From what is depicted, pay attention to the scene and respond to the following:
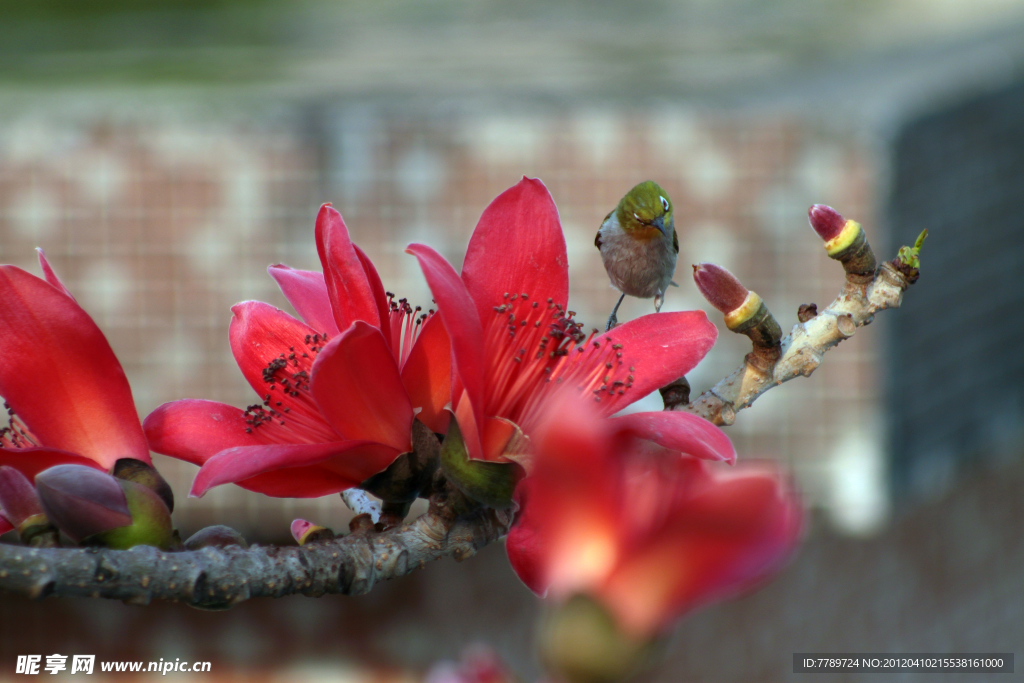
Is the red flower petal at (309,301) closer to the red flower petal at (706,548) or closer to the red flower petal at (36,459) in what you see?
the red flower petal at (36,459)

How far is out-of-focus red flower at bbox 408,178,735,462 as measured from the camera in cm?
55

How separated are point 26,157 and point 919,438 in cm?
223

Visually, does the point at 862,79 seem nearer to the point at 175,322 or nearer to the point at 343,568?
the point at 175,322

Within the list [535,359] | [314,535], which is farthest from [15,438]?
[535,359]

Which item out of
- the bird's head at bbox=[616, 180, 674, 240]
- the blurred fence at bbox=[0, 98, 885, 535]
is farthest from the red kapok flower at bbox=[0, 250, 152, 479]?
the blurred fence at bbox=[0, 98, 885, 535]

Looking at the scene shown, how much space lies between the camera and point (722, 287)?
1.78ft

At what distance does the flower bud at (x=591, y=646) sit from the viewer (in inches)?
13.5

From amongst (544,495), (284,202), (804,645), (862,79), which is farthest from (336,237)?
(804,645)

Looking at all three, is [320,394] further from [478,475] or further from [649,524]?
[649,524]

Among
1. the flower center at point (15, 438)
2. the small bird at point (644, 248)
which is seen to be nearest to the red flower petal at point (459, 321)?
the flower center at point (15, 438)

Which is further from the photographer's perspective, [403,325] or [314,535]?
[403,325]

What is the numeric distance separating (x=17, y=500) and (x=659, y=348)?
1.10ft

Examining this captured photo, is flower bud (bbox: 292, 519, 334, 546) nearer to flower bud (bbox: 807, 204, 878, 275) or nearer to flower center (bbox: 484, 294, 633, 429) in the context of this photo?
flower center (bbox: 484, 294, 633, 429)

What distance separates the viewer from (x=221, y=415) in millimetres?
564
